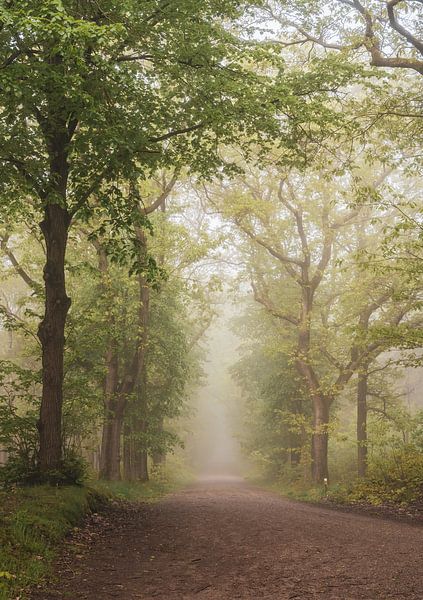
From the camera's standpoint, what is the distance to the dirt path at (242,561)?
530 centimetres

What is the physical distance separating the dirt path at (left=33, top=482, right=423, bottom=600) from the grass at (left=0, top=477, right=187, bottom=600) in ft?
0.97

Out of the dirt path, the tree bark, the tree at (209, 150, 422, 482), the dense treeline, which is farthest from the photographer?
the tree at (209, 150, 422, 482)

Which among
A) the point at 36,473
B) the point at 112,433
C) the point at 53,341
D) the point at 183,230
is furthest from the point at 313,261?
the point at 36,473

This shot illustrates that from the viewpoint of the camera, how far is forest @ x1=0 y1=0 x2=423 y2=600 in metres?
7.55

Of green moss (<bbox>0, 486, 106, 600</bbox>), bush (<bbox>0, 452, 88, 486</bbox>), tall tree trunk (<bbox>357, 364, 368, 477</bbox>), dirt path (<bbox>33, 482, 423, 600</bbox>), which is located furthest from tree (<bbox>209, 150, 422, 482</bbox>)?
green moss (<bbox>0, 486, 106, 600</bbox>)

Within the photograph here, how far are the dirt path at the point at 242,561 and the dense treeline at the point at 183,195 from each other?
2.83m

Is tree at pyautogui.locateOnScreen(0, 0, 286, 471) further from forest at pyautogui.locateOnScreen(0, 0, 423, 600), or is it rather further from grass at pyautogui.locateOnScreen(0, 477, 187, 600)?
grass at pyautogui.locateOnScreen(0, 477, 187, 600)

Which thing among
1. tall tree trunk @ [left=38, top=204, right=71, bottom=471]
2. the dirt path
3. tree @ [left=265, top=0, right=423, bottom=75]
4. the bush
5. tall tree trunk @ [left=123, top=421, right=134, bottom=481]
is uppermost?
tree @ [left=265, top=0, right=423, bottom=75]

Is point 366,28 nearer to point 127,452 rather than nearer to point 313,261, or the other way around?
point 313,261

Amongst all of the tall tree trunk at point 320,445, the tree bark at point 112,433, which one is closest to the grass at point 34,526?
Result: the tree bark at point 112,433

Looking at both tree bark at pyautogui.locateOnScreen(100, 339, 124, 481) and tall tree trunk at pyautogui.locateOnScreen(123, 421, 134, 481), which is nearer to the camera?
tree bark at pyautogui.locateOnScreen(100, 339, 124, 481)

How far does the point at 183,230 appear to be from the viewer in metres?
20.0

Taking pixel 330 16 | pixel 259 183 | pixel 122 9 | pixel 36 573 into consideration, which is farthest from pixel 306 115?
pixel 259 183

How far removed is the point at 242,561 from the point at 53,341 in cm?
585
